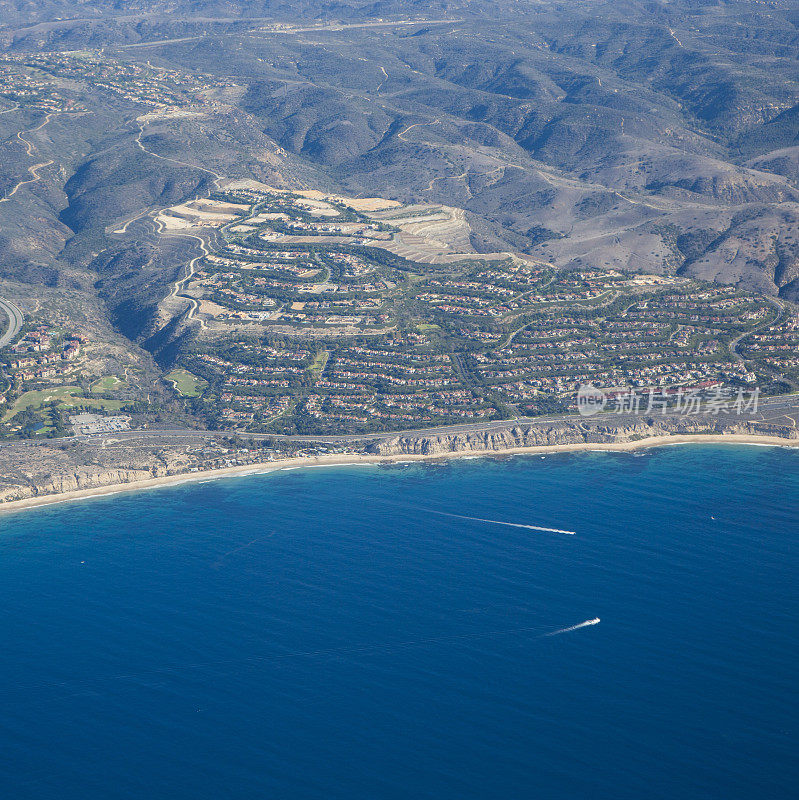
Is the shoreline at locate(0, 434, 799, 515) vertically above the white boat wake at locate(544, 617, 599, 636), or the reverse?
the white boat wake at locate(544, 617, 599, 636)

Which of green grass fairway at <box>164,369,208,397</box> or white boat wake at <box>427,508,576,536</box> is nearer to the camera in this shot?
white boat wake at <box>427,508,576,536</box>

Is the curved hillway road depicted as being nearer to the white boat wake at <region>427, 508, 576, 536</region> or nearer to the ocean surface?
the ocean surface

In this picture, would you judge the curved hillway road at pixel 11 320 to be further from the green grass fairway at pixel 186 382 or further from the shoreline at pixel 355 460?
the shoreline at pixel 355 460

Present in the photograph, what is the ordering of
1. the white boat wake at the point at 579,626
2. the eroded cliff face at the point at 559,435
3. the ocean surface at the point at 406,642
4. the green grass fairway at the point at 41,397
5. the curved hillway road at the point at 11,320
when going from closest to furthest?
the ocean surface at the point at 406,642, the white boat wake at the point at 579,626, the eroded cliff face at the point at 559,435, the green grass fairway at the point at 41,397, the curved hillway road at the point at 11,320

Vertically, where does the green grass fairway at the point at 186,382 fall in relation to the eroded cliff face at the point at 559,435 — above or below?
above

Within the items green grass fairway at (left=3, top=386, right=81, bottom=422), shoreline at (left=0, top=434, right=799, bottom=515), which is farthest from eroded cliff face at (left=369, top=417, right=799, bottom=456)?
green grass fairway at (left=3, top=386, right=81, bottom=422)

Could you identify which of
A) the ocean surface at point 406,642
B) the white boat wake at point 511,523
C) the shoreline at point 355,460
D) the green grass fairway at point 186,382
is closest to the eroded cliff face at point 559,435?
the shoreline at point 355,460
